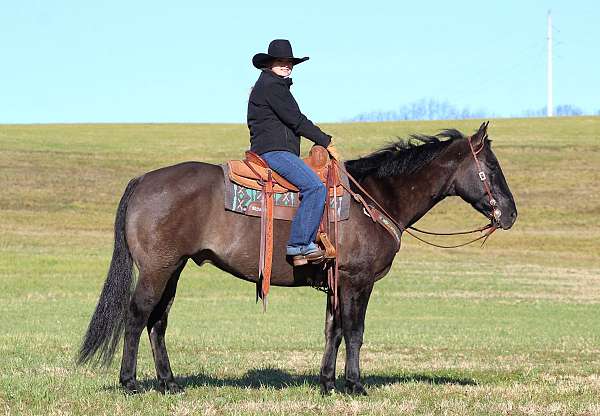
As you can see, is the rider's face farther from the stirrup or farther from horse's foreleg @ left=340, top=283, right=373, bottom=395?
horse's foreleg @ left=340, top=283, right=373, bottom=395

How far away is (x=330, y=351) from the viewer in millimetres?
9633

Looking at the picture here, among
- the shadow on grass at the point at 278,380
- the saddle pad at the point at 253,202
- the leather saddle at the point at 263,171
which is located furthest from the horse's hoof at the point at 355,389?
the leather saddle at the point at 263,171

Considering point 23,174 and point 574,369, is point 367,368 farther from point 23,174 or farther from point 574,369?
point 23,174

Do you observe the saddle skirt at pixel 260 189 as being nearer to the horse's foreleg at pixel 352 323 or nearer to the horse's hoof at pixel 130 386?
the horse's foreleg at pixel 352 323

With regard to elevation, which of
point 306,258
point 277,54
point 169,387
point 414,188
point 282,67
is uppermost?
point 277,54

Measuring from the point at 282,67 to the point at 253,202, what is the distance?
1.31 metres

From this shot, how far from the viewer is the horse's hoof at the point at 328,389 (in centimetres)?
924

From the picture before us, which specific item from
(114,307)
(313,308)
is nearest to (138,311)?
(114,307)

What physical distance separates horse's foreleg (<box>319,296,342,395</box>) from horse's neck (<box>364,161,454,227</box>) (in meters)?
1.15

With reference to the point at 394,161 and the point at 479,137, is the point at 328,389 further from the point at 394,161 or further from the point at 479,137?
the point at 479,137

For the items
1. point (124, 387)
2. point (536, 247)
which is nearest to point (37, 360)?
point (124, 387)

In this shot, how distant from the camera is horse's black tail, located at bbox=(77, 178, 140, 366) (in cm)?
938

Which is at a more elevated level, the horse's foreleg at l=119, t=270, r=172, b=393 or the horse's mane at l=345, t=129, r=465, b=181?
the horse's mane at l=345, t=129, r=465, b=181

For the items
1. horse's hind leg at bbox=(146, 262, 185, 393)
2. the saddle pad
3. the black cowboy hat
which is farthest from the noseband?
horse's hind leg at bbox=(146, 262, 185, 393)
